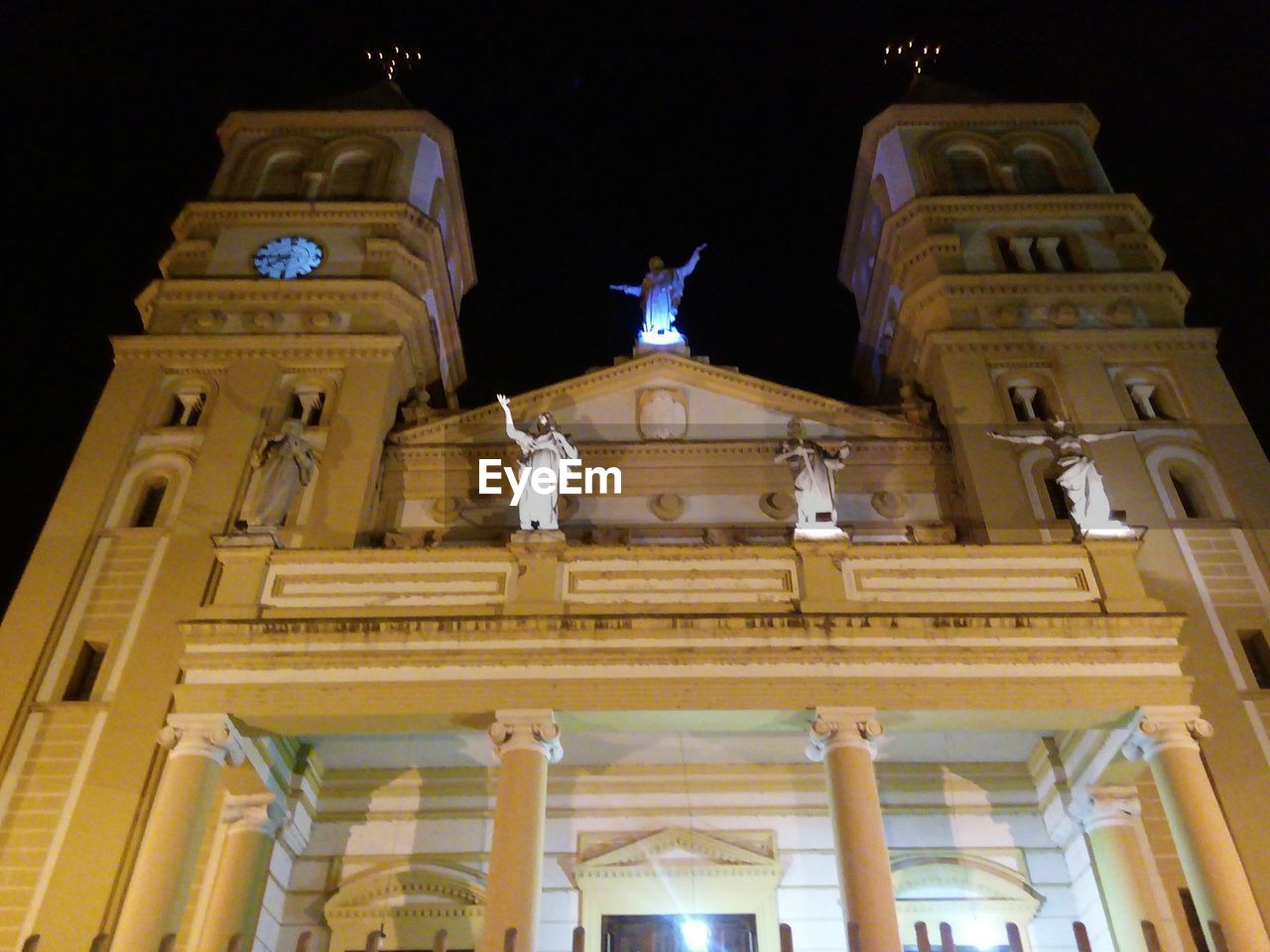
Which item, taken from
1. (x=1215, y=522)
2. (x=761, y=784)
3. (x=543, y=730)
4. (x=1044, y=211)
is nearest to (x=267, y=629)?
(x=543, y=730)

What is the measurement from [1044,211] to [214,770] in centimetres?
2189

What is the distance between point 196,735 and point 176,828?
4.39 feet

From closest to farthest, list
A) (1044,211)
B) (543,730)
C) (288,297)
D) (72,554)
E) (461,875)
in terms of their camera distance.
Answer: (543,730), (461,875), (72,554), (288,297), (1044,211)

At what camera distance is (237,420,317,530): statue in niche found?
58.4 ft

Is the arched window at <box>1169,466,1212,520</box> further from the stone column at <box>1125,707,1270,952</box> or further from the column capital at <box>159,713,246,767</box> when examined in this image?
the column capital at <box>159,713,246,767</box>

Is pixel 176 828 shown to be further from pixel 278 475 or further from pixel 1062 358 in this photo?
pixel 1062 358

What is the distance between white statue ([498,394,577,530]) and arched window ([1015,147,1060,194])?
15946 mm

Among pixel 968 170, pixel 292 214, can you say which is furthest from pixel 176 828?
pixel 968 170

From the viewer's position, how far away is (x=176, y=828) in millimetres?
14125

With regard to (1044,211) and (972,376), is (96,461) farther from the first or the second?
(1044,211)

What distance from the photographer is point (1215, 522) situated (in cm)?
2061

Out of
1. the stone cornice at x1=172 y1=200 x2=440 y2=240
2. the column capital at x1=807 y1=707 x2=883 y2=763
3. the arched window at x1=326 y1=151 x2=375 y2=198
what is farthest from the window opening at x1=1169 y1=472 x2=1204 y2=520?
the arched window at x1=326 y1=151 x2=375 y2=198

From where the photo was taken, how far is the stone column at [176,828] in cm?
1350

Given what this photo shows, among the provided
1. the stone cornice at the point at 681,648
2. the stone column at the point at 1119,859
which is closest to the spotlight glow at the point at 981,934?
the stone column at the point at 1119,859
